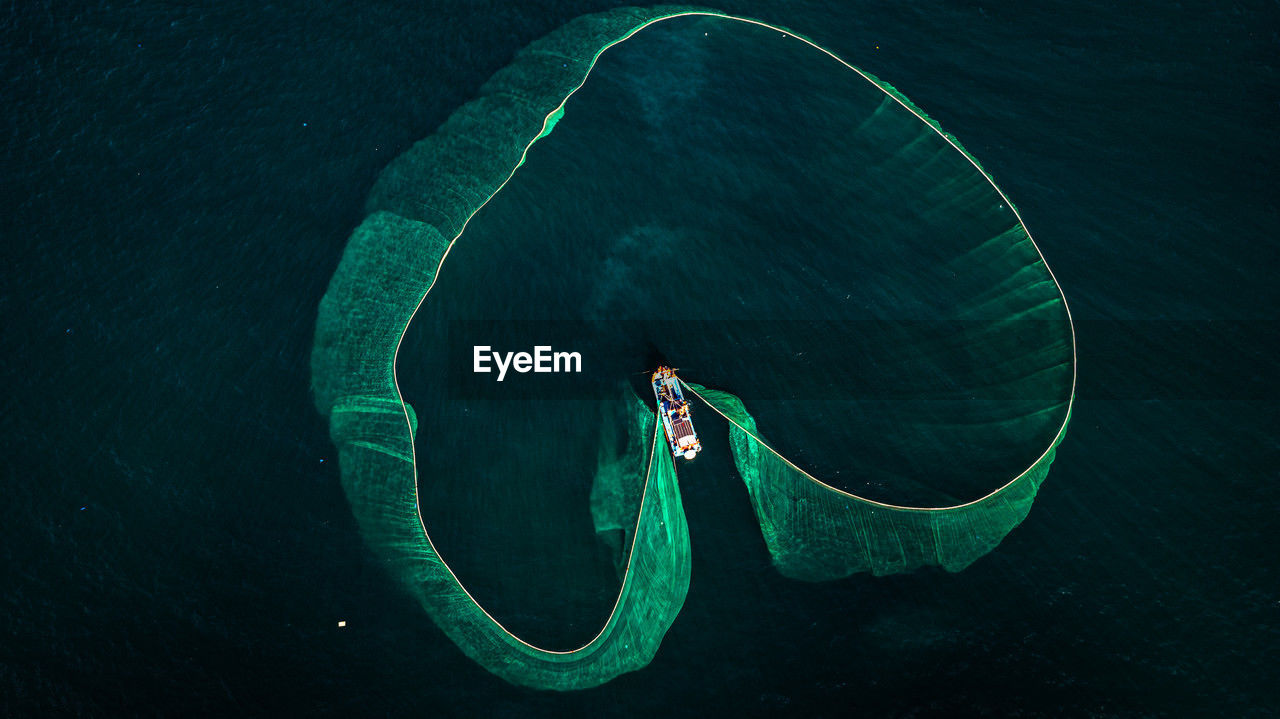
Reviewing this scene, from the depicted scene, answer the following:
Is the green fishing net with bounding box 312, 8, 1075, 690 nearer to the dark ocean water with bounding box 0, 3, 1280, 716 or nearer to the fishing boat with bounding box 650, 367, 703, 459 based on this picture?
the fishing boat with bounding box 650, 367, 703, 459

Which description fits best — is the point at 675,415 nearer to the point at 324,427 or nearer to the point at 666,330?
the point at 666,330

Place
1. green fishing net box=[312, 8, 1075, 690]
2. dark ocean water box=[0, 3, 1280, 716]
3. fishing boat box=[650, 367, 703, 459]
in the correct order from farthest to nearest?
green fishing net box=[312, 8, 1075, 690] → dark ocean water box=[0, 3, 1280, 716] → fishing boat box=[650, 367, 703, 459]

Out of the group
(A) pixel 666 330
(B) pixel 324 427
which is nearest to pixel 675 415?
(A) pixel 666 330

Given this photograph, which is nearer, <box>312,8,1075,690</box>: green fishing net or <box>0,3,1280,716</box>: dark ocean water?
<box>0,3,1280,716</box>: dark ocean water

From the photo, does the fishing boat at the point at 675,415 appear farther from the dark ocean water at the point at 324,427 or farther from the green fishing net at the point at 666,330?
the dark ocean water at the point at 324,427

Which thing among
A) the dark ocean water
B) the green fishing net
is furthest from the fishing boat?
the dark ocean water
